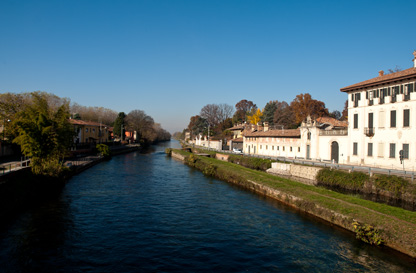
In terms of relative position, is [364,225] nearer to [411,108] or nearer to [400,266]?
[400,266]

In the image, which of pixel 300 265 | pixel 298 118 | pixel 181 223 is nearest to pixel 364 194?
pixel 300 265

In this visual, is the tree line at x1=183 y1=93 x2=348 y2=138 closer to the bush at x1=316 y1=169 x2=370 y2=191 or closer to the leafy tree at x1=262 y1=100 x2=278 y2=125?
the leafy tree at x1=262 y1=100 x2=278 y2=125

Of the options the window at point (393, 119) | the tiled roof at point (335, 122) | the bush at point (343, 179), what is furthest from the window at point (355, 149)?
the tiled roof at point (335, 122)

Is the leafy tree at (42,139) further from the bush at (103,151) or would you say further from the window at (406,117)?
the window at (406,117)

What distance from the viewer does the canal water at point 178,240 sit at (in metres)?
11.2

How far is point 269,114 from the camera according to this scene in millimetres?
94250

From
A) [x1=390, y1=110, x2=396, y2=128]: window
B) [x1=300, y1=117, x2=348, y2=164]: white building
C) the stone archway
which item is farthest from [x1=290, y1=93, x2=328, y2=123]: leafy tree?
[x1=390, y1=110, x2=396, y2=128]: window

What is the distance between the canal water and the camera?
36.7 feet

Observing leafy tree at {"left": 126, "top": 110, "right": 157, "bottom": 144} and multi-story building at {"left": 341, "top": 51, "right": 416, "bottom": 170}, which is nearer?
multi-story building at {"left": 341, "top": 51, "right": 416, "bottom": 170}

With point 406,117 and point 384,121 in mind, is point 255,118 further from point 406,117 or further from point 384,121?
point 406,117

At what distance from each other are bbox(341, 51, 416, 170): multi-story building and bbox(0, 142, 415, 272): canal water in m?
17.8

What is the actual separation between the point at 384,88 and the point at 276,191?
20085 millimetres

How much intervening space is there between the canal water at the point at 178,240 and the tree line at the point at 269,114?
132 ft

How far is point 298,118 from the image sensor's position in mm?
78500
